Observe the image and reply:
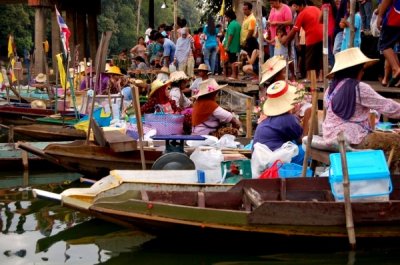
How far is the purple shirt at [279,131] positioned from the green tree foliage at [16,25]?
149ft

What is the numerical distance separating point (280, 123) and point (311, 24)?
4.39m

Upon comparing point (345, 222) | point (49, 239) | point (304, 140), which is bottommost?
point (49, 239)

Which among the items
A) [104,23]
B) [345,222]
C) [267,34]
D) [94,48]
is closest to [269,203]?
[345,222]

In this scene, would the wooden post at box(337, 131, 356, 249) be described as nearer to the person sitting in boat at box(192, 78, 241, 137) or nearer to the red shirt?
the person sitting in boat at box(192, 78, 241, 137)

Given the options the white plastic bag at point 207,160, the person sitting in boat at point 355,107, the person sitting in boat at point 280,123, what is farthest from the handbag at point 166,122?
the person sitting in boat at point 355,107

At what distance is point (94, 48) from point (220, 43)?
13.0 m

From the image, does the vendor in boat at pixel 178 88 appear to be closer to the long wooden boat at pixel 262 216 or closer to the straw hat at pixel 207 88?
the straw hat at pixel 207 88

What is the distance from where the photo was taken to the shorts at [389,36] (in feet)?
29.7

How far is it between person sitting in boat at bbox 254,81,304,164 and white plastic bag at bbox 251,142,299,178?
0.23 metres

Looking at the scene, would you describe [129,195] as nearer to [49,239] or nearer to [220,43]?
[49,239]

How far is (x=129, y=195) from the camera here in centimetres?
647

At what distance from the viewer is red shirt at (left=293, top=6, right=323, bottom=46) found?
38.1 feet

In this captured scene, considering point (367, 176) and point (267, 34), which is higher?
point (267, 34)

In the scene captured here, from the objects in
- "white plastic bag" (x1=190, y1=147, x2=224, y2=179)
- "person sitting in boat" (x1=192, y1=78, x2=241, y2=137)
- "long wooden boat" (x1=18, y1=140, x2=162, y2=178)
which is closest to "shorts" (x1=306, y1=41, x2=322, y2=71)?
"person sitting in boat" (x1=192, y1=78, x2=241, y2=137)
